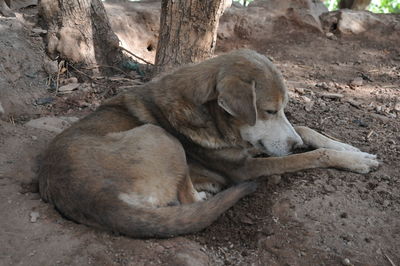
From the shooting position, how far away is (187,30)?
18.3 ft

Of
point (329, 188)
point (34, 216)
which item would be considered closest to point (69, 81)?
point (34, 216)

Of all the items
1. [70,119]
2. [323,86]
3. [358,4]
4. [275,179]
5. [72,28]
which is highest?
[358,4]

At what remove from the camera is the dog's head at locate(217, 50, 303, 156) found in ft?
11.8

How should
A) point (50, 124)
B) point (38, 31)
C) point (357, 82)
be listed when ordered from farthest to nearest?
point (357, 82), point (38, 31), point (50, 124)

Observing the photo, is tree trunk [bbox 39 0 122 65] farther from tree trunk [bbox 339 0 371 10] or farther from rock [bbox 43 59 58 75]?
tree trunk [bbox 339 0 371 10]

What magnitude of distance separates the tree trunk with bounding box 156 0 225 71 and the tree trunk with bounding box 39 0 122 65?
3.37 ft

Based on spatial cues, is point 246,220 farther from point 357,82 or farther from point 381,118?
point 357,82

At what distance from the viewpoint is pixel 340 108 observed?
18.7 ft

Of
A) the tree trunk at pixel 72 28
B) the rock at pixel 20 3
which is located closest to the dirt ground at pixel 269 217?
the tree trunk at pixel 72 28

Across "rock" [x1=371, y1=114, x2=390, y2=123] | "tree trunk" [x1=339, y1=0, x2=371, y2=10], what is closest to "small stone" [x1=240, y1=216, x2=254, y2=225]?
"rock" [x1=371, y1=114, x2=390, y2=123]

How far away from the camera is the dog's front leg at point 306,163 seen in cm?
409

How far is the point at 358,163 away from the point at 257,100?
116 centimetres

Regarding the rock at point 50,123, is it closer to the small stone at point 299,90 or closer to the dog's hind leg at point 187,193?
the dog's hind leg at point 187,193

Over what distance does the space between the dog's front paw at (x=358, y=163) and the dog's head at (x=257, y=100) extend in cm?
48
